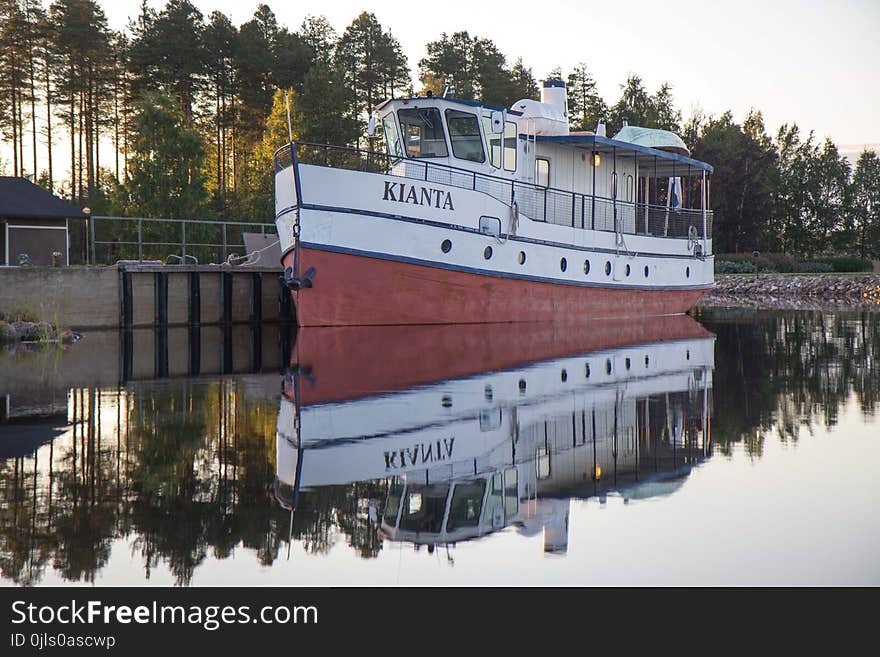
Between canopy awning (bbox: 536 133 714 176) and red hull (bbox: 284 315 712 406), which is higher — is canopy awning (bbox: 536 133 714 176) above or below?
above

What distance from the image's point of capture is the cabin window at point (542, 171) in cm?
2675

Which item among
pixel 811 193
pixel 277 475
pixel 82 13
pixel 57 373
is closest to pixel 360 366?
pixel 57 373

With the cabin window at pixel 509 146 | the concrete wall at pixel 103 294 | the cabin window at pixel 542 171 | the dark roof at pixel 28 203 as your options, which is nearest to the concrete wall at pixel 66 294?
the concrete wall at pixel 103 294

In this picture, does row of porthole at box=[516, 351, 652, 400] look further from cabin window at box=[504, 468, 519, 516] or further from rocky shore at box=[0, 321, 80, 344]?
rocky shore at box=[0, 321, 80, 344]

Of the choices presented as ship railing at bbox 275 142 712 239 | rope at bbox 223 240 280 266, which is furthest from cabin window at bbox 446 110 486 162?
rope at bbox 223 240 280 266

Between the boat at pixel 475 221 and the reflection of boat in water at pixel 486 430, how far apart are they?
3654 millimetres

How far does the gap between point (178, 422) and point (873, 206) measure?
8446 cm

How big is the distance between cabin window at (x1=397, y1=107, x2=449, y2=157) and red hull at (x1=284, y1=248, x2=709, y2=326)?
136 inches

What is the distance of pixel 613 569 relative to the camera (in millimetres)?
5523

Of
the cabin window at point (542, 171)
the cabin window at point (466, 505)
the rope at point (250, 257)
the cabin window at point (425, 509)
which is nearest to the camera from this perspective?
the cabin window at point (425, 509)

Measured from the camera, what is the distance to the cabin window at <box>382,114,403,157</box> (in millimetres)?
24875

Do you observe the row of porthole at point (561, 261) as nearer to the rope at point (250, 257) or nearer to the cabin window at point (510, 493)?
the rope at point (250, 257)

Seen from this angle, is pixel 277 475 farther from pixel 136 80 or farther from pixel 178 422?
pixel 136 80
